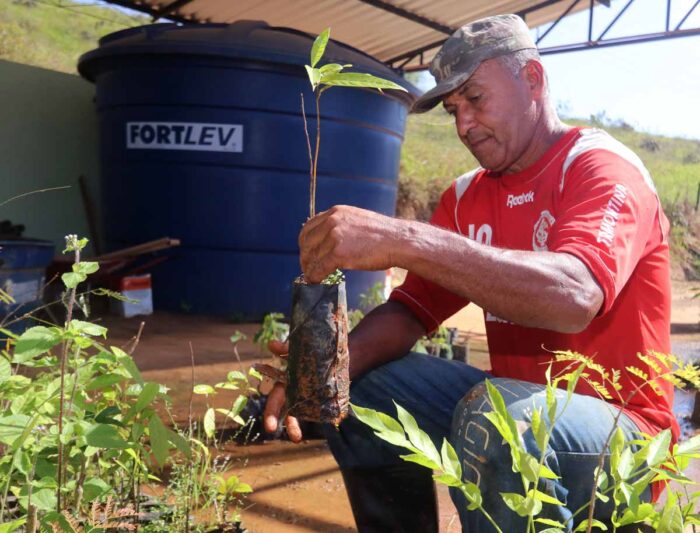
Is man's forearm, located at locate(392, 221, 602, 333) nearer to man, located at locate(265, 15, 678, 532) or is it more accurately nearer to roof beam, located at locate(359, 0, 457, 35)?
man, located at locate(265, 15, 678, 532)

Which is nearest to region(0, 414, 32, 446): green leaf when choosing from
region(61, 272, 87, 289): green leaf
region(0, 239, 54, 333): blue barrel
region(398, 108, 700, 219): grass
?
region(61, 272, 87, 289): green leaf

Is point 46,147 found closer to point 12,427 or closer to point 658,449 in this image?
point 12,427

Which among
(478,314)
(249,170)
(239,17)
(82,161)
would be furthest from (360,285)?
(239,17)

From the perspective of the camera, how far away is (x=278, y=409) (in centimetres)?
178

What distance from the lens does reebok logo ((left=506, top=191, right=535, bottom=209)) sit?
74.1 inches

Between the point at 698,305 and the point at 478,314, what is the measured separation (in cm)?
548

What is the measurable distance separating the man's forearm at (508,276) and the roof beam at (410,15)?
768cm

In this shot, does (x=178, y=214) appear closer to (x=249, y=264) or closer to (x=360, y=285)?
(x=249, y=264)

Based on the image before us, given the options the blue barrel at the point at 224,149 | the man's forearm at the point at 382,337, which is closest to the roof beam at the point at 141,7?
the blue barrel at the point at 224,149

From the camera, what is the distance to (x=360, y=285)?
660 centimetres

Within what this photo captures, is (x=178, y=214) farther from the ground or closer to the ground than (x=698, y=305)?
farther from the ground

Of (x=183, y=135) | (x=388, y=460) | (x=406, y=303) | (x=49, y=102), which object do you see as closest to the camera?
(x=388, y=460)

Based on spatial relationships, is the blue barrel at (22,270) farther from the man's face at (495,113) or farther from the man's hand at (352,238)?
the man's hand at (352,238)

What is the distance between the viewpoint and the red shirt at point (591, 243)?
1.45 m
